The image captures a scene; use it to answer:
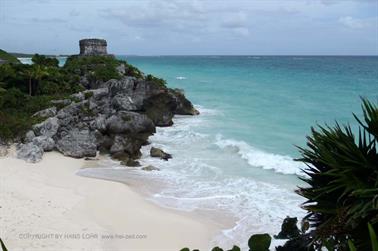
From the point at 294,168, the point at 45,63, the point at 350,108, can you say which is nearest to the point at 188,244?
the point at 294,168

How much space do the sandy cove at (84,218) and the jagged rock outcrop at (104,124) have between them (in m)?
3.56

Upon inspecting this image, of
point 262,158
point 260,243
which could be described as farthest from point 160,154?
point 260,243

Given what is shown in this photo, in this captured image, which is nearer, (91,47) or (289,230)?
(289,230)

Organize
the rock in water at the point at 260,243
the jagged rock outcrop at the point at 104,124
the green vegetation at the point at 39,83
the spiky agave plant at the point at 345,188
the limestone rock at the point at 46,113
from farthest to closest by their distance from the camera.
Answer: the limestone rock at the point at 46,113
the green vegetation at the point at 39,83
the jagged rock outcrop at the point at 104,124
the rock in water at the point at 260,243
the spiky agave plant at the point at 345,188

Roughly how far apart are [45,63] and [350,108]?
28.0 meters

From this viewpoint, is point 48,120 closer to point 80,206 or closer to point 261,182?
point 80,206

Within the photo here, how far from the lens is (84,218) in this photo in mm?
13875

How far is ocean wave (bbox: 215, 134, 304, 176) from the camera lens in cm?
2040

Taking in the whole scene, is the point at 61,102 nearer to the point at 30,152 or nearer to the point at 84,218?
the point at 30,152

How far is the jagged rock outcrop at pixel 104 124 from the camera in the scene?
21781mm

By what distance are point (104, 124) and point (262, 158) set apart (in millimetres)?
9052

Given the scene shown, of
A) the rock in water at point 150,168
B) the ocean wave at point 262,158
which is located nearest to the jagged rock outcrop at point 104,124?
the rock in water at point 150,168

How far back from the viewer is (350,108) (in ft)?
133

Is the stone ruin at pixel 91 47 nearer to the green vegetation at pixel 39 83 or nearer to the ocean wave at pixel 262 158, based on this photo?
the green vegetation at pixel 39 83
